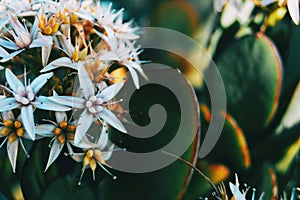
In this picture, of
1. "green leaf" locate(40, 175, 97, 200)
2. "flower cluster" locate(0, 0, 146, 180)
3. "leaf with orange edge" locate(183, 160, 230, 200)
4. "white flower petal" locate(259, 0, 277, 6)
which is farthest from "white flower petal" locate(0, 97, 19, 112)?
"white flower petal" locate(259, 0, 277, 6)

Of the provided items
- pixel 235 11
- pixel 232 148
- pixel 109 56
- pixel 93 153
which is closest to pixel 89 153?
pixel 93 153

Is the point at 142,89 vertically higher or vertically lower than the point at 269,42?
lower

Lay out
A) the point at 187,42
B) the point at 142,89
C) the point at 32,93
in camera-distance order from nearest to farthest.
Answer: the point at 32,93 → the point at 142,89 → the point at 187,42

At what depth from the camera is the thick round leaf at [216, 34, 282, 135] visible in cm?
90

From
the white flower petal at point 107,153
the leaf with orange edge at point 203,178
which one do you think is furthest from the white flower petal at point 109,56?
the leaf with orange edge at point 203,178

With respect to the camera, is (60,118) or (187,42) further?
(187,42)

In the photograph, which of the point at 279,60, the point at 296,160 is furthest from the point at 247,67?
the point at 296,160

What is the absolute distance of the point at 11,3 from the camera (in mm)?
752

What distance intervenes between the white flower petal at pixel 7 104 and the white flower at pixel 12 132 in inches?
0.8

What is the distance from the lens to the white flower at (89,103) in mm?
682

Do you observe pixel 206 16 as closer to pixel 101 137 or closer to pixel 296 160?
pixel 296 160

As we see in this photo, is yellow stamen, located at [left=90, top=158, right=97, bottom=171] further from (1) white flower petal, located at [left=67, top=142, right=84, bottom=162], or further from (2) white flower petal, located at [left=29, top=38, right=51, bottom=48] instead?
(2) white flower petal, located at [left=29, top=38, right=51, bottom=48]

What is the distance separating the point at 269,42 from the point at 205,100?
12cm

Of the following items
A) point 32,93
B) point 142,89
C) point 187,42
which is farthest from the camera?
point 187,42
